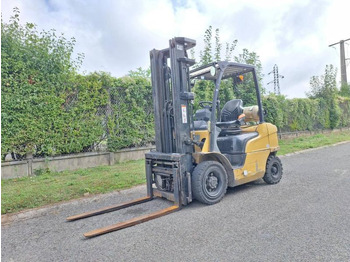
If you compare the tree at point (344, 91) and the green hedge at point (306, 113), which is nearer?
the green hedge at point (306, 113)

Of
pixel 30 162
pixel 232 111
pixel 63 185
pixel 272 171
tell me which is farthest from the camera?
pixel 30 162

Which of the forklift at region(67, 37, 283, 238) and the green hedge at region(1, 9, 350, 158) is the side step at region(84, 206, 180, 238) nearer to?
the forklift at region(67, 37, 283, 238)

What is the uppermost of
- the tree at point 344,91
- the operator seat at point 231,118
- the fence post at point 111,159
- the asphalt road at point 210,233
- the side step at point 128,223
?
the tree at point 344,91

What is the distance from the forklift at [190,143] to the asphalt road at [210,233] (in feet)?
0.91

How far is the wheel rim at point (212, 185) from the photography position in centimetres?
432

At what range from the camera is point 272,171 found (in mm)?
5867

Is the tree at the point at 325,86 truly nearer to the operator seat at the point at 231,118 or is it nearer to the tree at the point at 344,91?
the tree at the point at 344,91

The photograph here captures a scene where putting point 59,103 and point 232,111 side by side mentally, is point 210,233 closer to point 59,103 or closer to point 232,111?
point 232,111

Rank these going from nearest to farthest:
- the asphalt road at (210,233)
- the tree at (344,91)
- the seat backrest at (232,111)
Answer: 1. the asphalt road at (210,233)
2. the seat backrest at (232,111)
3. the tree at (344,91)

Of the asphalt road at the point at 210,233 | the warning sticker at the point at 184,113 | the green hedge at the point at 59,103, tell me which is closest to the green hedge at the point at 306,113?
the green hedge at the point at 59,103

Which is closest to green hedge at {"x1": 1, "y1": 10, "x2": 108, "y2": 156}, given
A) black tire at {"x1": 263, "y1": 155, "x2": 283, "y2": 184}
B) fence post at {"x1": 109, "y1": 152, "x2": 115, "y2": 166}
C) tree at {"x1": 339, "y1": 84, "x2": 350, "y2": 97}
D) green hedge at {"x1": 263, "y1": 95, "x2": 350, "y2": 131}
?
fence post at {"x1": 109, "y1": 152, "x2": 115, "y2": 166}

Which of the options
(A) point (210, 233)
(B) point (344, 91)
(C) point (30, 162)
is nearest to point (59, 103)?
(C) point (30, 162)

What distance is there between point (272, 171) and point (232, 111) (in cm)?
177

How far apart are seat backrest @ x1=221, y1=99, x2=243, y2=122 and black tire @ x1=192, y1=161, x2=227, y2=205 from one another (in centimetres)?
125
